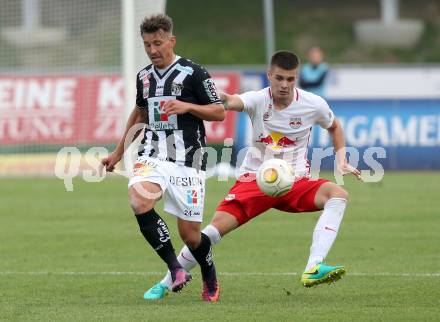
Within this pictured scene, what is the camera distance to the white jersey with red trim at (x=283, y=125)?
8.92 m

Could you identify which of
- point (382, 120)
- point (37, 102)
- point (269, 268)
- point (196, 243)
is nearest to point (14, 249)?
point (269, 268)

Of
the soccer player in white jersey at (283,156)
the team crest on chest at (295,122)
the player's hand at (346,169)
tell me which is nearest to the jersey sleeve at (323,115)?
the soccer player in white jersey at (283,156)

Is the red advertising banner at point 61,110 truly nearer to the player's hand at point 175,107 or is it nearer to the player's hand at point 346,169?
the player's hand at point 346,169

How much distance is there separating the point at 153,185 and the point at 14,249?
3969 millimetres

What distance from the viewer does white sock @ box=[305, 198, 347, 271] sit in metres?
8.28

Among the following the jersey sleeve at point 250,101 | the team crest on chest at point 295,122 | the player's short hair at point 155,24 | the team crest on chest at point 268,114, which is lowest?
the team crest on chest at point 295,122

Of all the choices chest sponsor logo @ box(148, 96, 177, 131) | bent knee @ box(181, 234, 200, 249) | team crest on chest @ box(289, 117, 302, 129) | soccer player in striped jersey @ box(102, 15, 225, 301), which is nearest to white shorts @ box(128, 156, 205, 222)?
soccer player in striped jersey @ box(102, 15, 225, 301)

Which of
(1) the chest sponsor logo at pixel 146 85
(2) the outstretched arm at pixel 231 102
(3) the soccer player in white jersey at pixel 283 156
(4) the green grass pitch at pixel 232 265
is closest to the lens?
(4) the green grass pitch at pixel 232 265

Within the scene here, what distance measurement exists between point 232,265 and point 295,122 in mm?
2014

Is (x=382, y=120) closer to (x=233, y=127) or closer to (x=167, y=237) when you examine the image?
(x=233, y=127)

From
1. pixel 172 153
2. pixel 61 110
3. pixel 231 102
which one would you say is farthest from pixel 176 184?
pixel 61 110

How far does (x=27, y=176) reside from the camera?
70.1 ft

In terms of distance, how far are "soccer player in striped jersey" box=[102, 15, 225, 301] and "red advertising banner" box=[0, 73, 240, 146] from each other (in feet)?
42.2

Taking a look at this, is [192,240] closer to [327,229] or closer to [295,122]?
[327,229]
